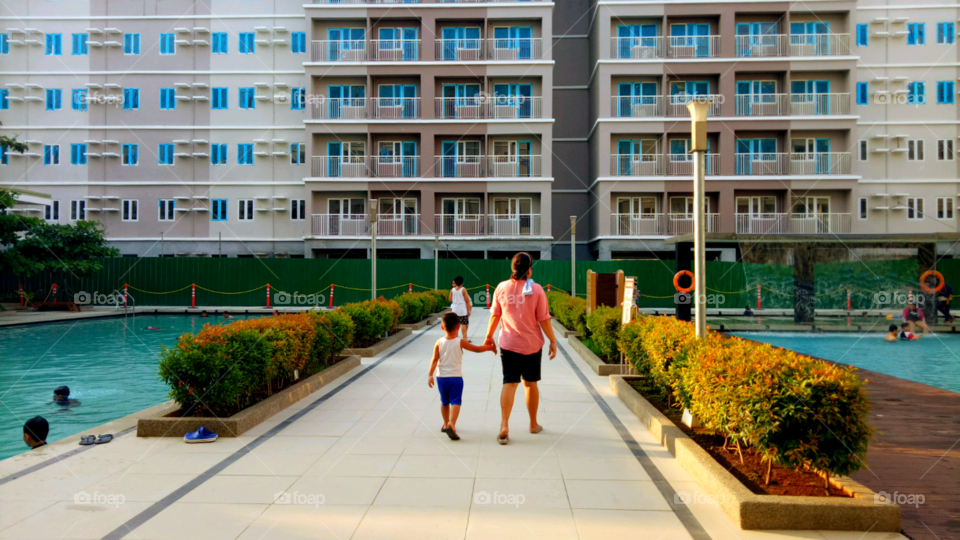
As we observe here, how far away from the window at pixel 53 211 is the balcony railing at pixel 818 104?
129 ft

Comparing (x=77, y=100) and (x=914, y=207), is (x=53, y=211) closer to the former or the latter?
(x=77, y=100)

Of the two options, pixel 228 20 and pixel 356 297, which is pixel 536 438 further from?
pixel 228 20

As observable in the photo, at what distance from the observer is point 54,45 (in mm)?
34312

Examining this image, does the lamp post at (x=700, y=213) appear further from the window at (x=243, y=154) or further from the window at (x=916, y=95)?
the window at (x=916, y=95)

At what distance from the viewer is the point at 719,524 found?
4238mm

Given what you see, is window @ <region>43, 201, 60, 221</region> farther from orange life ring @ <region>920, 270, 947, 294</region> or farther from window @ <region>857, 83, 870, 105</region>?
window @ <region>857, 83, 870, 105</region>

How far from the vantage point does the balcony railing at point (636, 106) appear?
1249 inches

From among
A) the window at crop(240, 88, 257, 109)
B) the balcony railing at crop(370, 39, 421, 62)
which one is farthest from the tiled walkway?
the window at crop(240, 88, 257, 109)

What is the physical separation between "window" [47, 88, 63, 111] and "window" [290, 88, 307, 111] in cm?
1274

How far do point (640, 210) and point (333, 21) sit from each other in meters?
19.0

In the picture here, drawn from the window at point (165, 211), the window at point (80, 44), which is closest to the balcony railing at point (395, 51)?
the window at point (165, 211)

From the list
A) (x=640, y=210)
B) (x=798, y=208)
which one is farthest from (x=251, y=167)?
(x=798, y=208)

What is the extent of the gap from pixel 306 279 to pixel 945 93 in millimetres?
34299

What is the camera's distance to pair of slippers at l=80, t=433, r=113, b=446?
608 cm
